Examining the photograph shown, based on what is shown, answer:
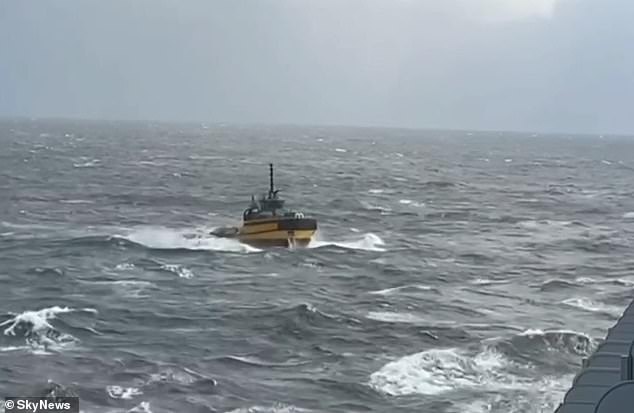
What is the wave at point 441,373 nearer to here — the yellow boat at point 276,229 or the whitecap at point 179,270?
the whitecap at point 179,270

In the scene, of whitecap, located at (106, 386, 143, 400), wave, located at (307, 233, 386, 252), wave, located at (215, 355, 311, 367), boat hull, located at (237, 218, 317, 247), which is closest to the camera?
whitecap, located at (106, 386, 143, 400)

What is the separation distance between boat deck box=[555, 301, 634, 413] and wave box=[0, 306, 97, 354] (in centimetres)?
2125

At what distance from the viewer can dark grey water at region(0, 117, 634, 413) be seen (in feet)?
87.5

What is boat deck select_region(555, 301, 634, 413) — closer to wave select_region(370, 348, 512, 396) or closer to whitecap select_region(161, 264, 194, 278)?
wave select_region(370, 348, 512, 396)

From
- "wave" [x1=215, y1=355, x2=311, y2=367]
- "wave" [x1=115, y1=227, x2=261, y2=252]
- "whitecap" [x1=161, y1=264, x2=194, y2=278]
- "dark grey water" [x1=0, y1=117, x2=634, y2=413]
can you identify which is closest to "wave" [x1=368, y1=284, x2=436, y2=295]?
"dark grey water" [x1=0, y1=117, x2=634, y2=413]

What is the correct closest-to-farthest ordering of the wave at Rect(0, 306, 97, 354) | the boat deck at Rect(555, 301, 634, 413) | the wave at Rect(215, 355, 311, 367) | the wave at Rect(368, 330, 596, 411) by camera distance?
1. the boat deck at Rect(555, 301, 634, 413)
2. the wave at Rect(368, 330, 596, 411)
3. the wave at Rect(215, 355, 311, 367)
4. the wave at Rect(0, 306, 97, 354)

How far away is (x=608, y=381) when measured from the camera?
40.0 ft

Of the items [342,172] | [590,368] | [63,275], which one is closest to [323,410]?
[590,368]

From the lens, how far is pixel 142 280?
145 feet

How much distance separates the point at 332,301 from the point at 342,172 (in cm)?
9505

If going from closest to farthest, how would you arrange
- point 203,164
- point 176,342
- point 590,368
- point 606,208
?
point 590,368 < point 176,342 < point 606,208 < point 203,164

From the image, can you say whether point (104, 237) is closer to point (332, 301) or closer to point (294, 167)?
point (332, 301)

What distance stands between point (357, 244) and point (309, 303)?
19.5 metres

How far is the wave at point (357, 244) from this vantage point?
56.7 m
